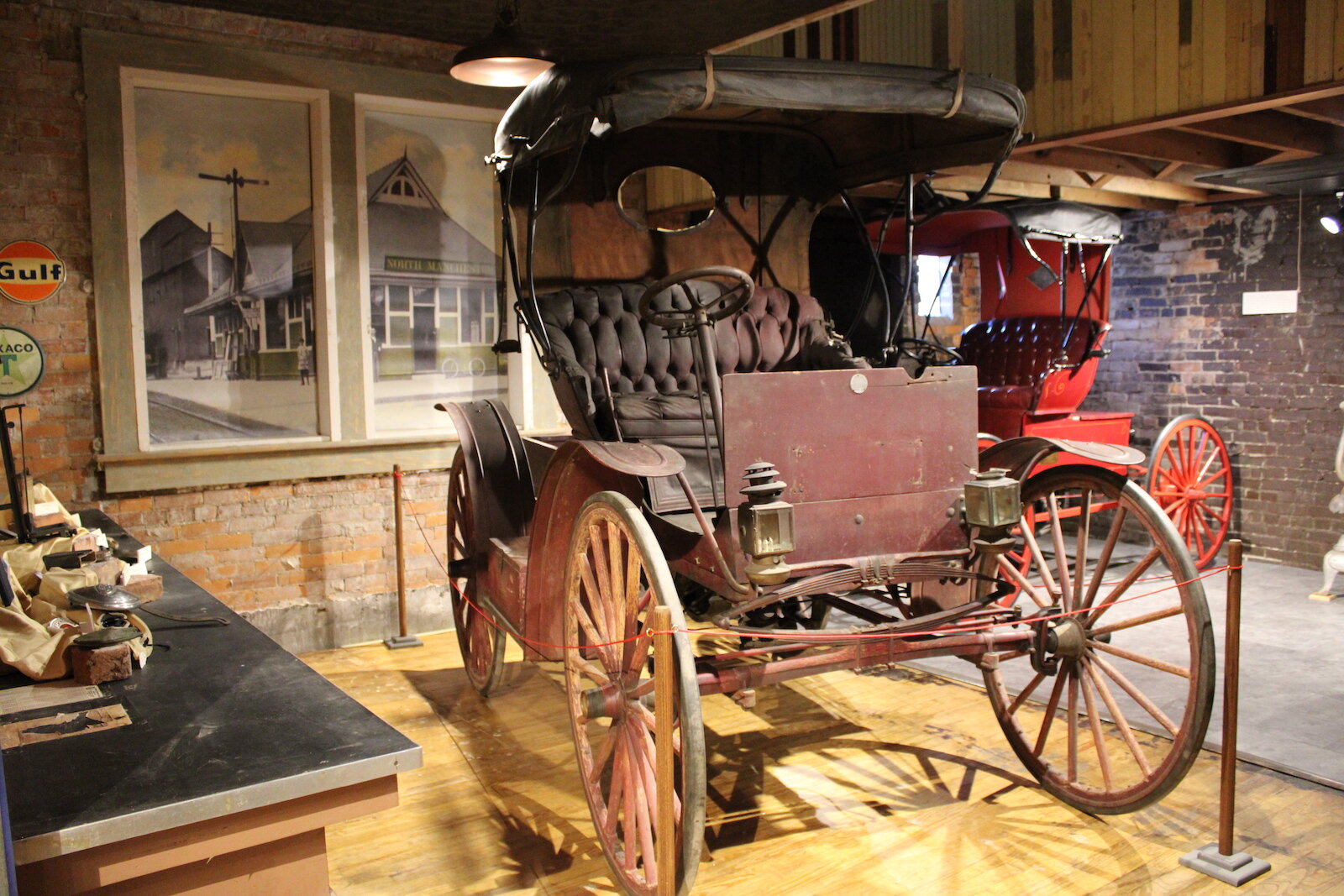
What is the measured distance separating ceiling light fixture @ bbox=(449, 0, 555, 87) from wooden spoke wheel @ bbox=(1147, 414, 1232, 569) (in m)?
4.39

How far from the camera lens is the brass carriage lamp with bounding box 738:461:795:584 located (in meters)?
2.51

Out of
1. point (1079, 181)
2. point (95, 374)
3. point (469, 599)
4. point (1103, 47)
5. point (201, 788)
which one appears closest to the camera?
point (201, 788)

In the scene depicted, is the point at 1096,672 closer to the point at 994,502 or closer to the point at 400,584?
the point at 994,502

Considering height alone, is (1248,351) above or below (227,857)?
above

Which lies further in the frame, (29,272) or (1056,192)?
(1056,192)

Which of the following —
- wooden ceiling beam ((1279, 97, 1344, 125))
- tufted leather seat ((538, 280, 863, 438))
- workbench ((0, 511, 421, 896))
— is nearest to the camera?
workbench ((0, 511, 421, 896))

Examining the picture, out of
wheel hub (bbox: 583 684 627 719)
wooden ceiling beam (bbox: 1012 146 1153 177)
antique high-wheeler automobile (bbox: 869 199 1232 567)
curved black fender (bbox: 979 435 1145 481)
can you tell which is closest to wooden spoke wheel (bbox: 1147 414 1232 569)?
antique high-wheeler automobile (bbox: 869 199 1232 567)

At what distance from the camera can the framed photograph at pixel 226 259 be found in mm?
4723

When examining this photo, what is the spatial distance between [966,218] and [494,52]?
3709mm

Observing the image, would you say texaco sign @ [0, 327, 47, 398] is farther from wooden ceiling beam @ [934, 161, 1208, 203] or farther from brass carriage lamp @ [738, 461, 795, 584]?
wooden ceiling beam @ [934, 161, 1208, 203]

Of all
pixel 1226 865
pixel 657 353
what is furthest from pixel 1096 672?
pixel 657 353

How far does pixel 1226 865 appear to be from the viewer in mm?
2816

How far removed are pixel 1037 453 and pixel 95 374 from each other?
3959mm

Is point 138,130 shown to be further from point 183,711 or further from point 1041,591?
point 1041,591
